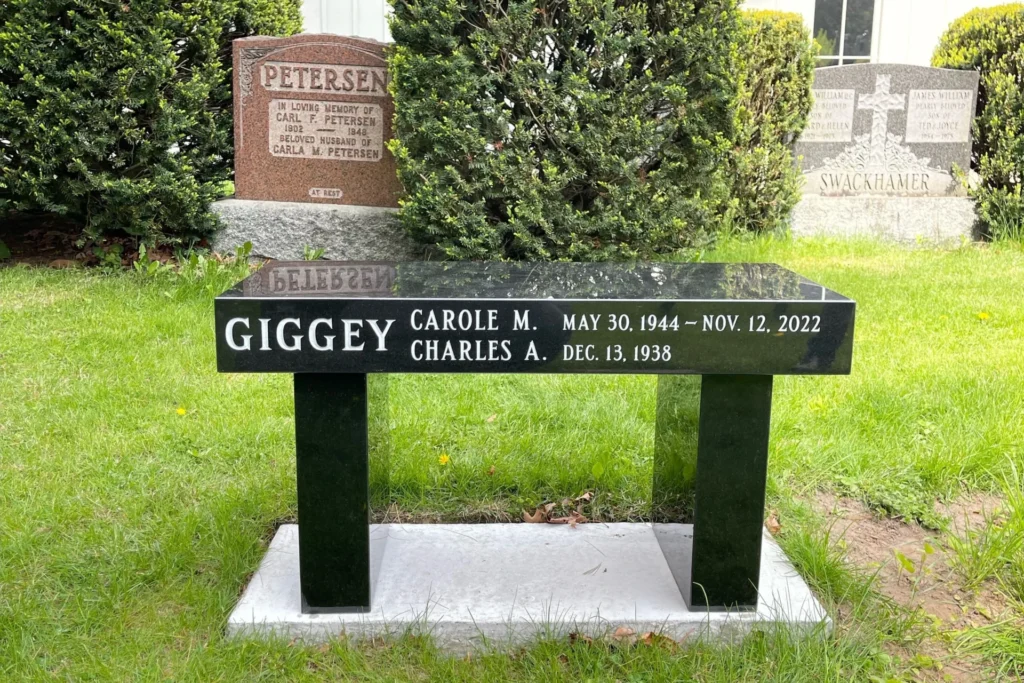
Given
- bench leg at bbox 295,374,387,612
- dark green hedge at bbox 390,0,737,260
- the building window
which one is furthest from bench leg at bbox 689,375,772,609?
the building window

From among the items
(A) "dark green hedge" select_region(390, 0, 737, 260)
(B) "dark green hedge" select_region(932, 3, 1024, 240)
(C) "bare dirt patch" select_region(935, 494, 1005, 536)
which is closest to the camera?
(C) "bare dirt patch" select_region(935, 494, 1005, 536)

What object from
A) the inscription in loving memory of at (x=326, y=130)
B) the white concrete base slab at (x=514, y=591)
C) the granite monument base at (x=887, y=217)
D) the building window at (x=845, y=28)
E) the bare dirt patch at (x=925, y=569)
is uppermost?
the building window at (x=845, y=28)

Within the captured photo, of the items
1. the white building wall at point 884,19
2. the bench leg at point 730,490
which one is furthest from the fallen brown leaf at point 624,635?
the white building wall at point 884,19

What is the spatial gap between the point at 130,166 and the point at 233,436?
11.4ft

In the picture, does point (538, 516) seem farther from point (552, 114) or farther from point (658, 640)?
point (552, 114)

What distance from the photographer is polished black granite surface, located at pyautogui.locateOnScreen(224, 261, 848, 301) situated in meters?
2.20

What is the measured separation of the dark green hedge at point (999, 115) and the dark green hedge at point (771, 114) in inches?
66.5

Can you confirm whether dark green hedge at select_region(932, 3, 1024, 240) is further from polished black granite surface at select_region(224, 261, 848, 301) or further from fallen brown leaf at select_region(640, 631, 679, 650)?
fallen brown leaf at select_region(640, 631, 679, 650)

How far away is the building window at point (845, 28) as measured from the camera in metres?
12.5

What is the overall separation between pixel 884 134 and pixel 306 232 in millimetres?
5415

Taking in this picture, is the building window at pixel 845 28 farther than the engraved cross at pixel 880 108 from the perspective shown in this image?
Yes

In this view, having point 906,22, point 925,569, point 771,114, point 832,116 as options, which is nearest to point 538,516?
point 925,569

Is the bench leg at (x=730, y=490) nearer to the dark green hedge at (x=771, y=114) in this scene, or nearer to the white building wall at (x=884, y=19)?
the dark green hedge at (x=771, y=114)

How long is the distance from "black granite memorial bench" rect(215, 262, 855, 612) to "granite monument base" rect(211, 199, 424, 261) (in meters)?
3.97
